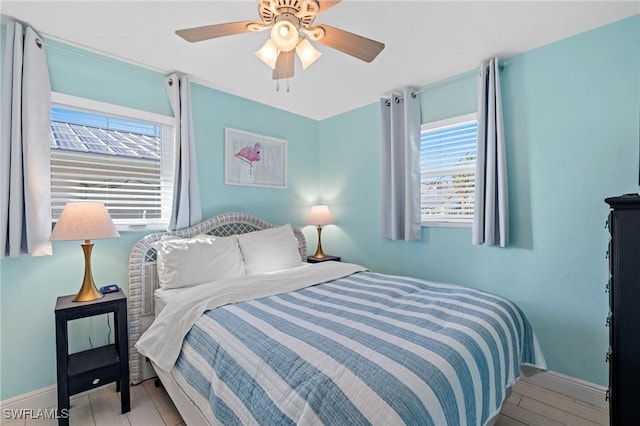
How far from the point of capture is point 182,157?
2.61 m

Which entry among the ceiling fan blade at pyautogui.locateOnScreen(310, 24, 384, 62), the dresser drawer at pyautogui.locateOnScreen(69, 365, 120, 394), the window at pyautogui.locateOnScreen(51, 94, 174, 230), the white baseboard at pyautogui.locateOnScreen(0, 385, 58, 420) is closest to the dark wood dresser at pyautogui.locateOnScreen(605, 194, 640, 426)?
the ceiling fan blade at pyautogui.locateOnScreen(310, 24, 384, 62)

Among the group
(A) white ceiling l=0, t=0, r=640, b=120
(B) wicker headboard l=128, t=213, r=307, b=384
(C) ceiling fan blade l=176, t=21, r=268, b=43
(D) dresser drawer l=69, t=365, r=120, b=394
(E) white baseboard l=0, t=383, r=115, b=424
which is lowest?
(E) white baseboard l=0, t=383, r=115, b=424

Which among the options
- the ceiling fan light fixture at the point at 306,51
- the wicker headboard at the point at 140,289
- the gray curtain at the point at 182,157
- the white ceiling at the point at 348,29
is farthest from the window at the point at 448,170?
the wicker headboard at the point at 140,289

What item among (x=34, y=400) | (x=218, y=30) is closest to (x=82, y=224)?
(x=34, y=400)

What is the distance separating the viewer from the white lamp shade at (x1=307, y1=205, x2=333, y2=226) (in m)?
3.57

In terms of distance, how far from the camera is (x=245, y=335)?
1373 millimetres

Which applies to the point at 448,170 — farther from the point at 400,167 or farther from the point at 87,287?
the point at 87,287

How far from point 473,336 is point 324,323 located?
0.70 metres

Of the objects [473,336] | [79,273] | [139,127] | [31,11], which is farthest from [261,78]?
[473,336]

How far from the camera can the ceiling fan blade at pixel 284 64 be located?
176 centimetres

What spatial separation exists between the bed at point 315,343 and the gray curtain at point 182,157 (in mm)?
228

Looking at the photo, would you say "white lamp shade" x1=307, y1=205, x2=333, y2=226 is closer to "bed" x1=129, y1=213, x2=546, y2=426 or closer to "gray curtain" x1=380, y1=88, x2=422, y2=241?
"gray curtain" x1=380, y1=88, x2=422, y2=241

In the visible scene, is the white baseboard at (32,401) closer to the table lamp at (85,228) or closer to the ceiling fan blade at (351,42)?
the table lamp at (85,228)

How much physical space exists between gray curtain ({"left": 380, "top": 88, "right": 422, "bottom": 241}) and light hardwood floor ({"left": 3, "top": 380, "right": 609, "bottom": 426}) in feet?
4.99
